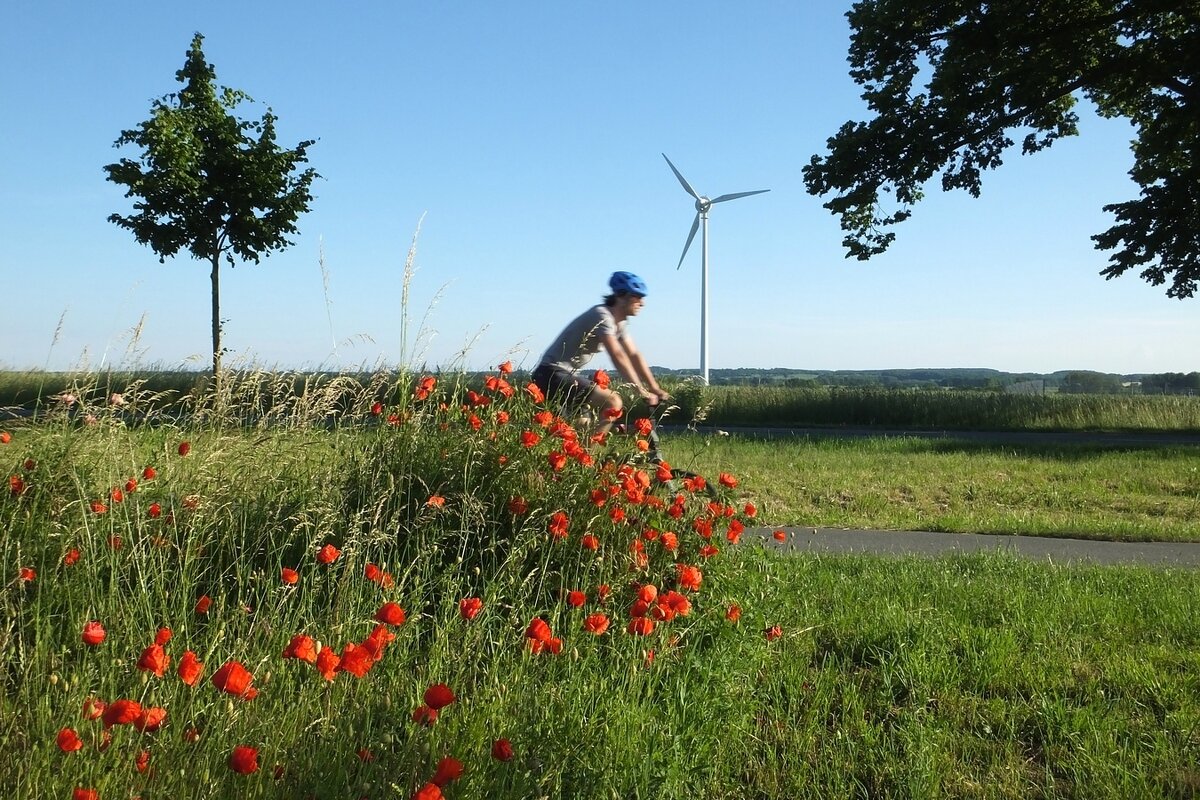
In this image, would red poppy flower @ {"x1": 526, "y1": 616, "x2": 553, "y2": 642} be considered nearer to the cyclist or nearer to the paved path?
the cyclist

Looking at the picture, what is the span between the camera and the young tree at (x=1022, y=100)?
16.5 meters

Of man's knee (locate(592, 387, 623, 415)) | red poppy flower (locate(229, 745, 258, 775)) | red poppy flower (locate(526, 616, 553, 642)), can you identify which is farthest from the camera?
man's knee (locate(592, 387, 623, 415))

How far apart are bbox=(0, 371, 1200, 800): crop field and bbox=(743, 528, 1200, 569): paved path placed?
2.56 ft

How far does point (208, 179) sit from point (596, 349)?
17803mm

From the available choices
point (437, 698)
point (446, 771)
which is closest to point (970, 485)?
point (437, 698)

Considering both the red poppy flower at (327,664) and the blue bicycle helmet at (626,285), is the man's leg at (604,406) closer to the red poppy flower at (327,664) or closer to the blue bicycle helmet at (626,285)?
the blue bicycle helmet at (626,285)

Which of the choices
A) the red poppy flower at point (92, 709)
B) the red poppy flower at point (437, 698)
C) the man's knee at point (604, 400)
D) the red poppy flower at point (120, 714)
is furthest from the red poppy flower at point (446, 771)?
the man's knee at point (604, 400)

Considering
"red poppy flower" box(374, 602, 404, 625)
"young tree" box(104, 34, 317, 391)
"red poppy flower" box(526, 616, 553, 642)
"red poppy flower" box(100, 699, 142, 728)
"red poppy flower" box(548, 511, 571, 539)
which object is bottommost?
"red poppy flower" box(526, 616, 553, 642)

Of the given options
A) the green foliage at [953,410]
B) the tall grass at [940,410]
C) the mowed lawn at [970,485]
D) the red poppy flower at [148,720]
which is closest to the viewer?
the red poppy flower at [148,720]

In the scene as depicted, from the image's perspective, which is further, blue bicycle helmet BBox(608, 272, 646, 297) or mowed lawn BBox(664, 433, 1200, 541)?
mowed lawn BBox(664, 433, 1200, 541)

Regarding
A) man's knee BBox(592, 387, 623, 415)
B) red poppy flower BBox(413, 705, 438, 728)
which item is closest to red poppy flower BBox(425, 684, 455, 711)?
red poppy flower BBox(413, 705, 438, 728)

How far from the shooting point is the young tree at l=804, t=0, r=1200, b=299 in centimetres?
1650

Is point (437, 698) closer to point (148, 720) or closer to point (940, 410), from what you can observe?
point (148, 720)

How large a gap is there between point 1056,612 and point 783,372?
1976 inches
